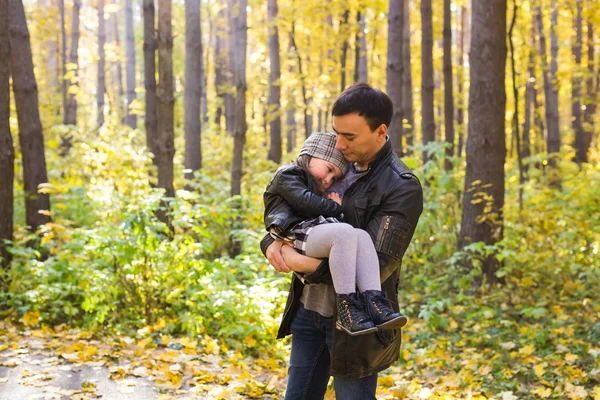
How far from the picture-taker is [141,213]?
693 cm

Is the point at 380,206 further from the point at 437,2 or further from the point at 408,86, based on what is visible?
the point at 437,2

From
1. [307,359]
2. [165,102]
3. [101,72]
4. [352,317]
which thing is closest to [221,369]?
[307,359]

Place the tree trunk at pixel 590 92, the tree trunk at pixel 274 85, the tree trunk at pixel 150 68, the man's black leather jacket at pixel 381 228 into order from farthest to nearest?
1. the tree trunk at pixel 590 92
2. the tree trunk at pixel 274 85
3. the tree trunk at pixel 150 68
4. the man's black leather jacket at pixel 381 228

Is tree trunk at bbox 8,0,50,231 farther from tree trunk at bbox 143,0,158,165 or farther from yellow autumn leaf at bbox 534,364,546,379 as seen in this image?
yellow autumn leaf at bbox 534,364,546,379

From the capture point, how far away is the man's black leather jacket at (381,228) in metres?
2.67

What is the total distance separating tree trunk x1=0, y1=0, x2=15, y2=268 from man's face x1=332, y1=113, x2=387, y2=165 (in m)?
6.07

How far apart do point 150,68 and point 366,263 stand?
9932 mm

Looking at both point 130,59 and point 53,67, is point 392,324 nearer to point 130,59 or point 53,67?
point 130,59

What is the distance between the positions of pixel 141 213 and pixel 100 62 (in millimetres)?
18823

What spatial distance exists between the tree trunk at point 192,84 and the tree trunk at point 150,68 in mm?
1092

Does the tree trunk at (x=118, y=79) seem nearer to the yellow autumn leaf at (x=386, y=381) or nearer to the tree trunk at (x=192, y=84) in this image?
the tree trunk at (x=192, y=84)

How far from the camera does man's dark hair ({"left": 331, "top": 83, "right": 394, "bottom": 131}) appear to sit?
2711mm

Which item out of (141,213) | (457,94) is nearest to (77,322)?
(141,213)

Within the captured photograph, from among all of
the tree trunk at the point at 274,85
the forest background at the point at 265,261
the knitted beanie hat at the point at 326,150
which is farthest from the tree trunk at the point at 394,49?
the knitted beanie hat at the point at 326,150
